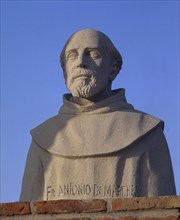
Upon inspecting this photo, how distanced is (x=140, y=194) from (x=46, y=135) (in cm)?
115

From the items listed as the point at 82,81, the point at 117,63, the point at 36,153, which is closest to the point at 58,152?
the point at 36,153

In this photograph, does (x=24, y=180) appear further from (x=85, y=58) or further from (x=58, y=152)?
(x=85, y=58)

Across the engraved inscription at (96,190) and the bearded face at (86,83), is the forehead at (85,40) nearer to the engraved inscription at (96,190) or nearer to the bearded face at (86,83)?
the bearded face at (86,83)

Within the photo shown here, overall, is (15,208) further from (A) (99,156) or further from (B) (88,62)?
(B) (88,62)

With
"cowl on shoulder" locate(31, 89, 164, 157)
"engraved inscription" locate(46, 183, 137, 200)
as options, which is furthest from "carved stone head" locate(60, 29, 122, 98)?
"engraved inscription" locate(46, 183, 137, 200)

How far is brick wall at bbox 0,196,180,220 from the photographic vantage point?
4.55 meters

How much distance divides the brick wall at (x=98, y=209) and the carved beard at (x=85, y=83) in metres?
2.08

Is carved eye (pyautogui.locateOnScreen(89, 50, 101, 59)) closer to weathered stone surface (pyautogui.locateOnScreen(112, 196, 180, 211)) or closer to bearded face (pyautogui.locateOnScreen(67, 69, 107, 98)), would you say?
bearded face (pyautogui.locateOnScreen(67, 69, 107, 98))

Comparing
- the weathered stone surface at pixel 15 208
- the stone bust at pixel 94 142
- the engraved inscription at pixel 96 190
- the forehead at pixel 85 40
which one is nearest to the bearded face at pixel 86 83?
the stone bust at pixel 94 142

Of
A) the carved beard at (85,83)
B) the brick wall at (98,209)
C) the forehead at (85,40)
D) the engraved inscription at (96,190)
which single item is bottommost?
the brick wall at (98,209)

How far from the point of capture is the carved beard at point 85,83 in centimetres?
661

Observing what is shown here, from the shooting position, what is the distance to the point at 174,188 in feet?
20.9

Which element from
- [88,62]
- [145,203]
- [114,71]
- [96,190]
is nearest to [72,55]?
[88,62]

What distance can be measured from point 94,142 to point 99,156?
17 cm
